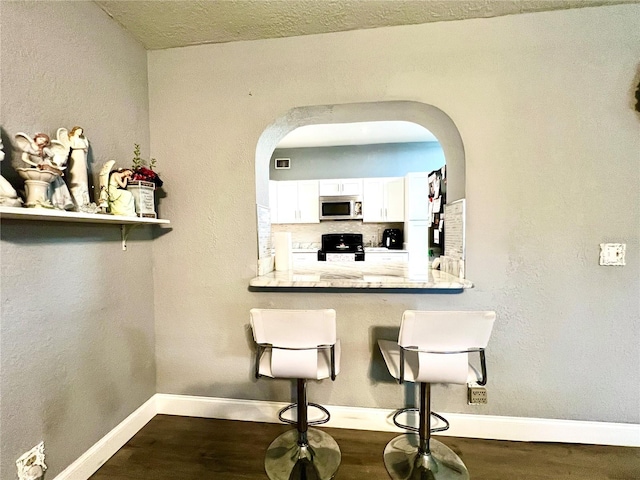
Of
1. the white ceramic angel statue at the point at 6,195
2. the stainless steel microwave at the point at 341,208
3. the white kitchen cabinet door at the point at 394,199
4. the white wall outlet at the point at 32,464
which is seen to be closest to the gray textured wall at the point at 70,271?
the white wall outlet at the point at 32,464

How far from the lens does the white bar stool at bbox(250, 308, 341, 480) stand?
4.39 feet

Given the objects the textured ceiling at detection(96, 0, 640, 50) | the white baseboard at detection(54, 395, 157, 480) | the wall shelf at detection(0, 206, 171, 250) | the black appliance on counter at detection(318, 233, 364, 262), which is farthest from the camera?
the black appliance on counter at detection(318, 233, 364, 262)

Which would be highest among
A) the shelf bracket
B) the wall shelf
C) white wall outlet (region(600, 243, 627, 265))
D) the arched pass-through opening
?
the arched pass-through opening

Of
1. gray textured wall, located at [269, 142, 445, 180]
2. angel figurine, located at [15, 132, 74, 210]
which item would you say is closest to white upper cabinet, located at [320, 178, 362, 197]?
gray textured wall, located at [269, 142, 445, 180]

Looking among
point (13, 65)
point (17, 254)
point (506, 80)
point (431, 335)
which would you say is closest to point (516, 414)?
point (431, 335)

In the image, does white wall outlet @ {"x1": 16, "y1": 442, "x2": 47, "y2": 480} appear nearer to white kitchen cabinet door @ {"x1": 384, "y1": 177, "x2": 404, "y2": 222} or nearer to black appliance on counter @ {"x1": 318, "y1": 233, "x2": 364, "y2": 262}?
black appliance on counter @ {"x1": 318, "y1": 233, "x2": 364, "y2": 262}

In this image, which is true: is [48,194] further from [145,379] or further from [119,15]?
[145,379]

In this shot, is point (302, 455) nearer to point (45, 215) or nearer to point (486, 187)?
point (45, 215)

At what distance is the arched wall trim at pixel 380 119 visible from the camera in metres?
1.79

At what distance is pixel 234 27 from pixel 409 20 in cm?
104

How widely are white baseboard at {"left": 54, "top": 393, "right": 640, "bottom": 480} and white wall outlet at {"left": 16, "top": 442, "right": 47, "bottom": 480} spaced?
214mm

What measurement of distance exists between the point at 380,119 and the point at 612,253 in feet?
5.27

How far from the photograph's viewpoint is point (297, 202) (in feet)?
15.0

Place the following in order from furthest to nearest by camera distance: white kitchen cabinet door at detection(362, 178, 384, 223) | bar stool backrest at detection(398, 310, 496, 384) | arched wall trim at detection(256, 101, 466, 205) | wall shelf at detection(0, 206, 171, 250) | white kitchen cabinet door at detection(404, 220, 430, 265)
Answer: white kitchen cabinet door at detection(362, 178, 384, 223)
white kitchen cabinet door at detection(404, 220, 430, 265)
arched wall trim at detection(256, 101, 466, 205)
bar stool backrest at detection(398, 310, 496, 384)
wall shelf at detection(0, 206, 171, 250)
